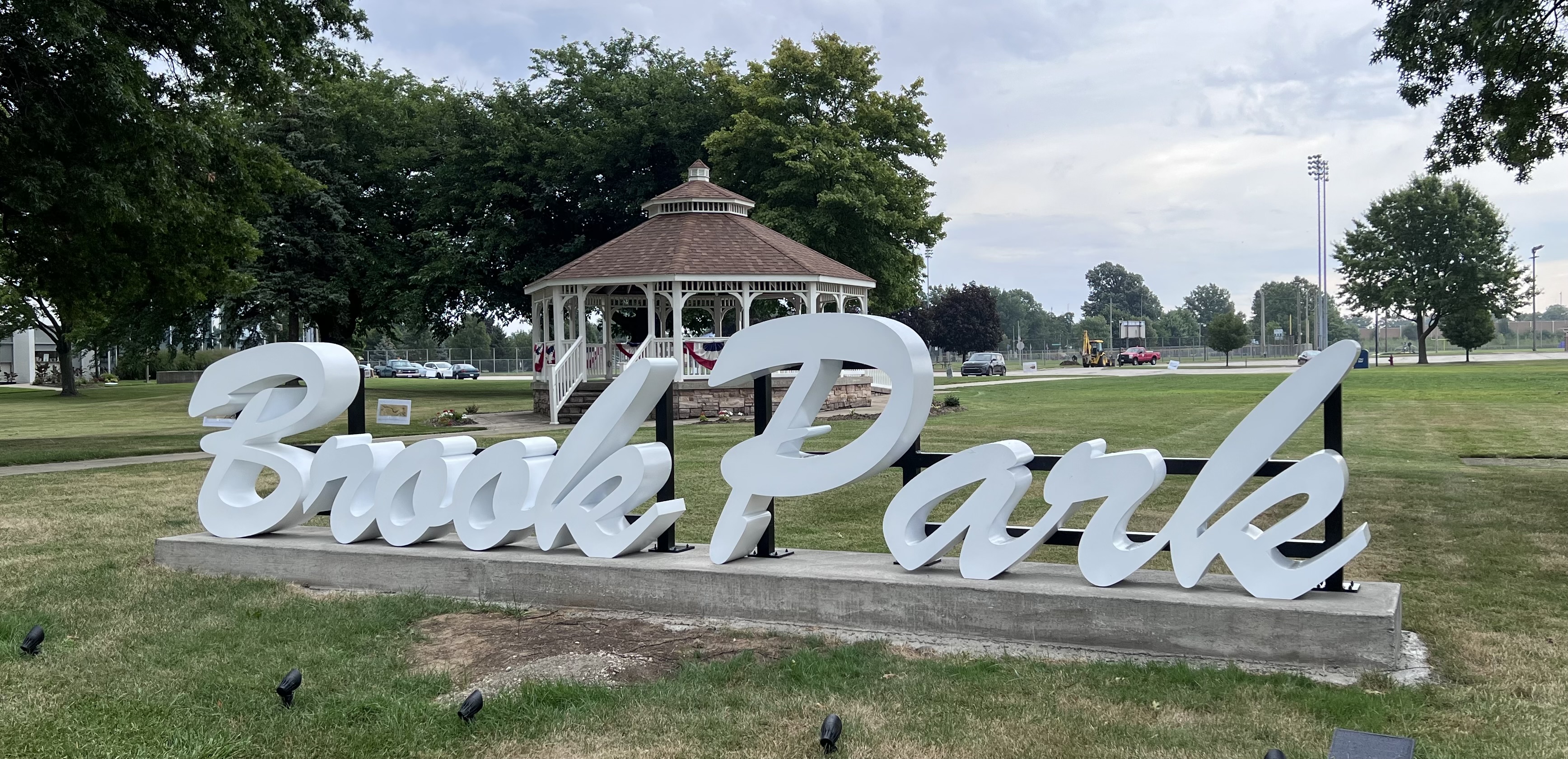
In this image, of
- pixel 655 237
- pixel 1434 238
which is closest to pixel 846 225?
pixel 655 237

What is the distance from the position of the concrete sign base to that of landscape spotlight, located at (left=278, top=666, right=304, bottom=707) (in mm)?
2082

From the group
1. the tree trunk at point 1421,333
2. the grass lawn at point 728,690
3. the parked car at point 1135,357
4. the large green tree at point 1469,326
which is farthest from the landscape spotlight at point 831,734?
the parked car at point 1135,357

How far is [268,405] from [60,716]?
11.7 ft

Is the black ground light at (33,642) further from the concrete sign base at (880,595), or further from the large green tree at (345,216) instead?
the large green tree at (345,216)

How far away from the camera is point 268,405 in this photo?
26.9 feet

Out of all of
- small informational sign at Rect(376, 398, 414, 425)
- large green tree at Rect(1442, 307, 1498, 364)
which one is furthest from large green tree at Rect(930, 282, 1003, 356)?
small informational sign at Rect(376, 398, 414, 425)

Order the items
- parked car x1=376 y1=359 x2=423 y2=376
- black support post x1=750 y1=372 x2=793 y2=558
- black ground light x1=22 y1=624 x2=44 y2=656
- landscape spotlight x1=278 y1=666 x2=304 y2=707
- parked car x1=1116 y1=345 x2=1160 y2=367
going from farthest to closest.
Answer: parked car x1=1116 y1=345 x2=1160 y2=367
parked car x1=376 y1=359 x2=423 y2=376
black support post x1=750 y1=372 x2=793 y2=558
black ground light x1=22 y1=624 x2=44 y2=656
landscape spotlight x1=278 y1=666 x2=304 y2=707

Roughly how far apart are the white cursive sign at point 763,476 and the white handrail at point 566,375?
14.9m

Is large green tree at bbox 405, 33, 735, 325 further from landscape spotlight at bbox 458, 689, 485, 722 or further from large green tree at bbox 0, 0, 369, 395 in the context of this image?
landscape spotlight at bbox 458, 689, 485, 722

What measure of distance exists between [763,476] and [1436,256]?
64008mm

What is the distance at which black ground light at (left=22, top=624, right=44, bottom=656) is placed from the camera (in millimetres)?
5855

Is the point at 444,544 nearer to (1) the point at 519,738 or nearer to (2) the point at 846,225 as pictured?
(1) the point at 519,738

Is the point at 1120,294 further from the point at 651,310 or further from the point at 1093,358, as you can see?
the point at 651,310

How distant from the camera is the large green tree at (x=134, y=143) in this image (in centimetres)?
1445
